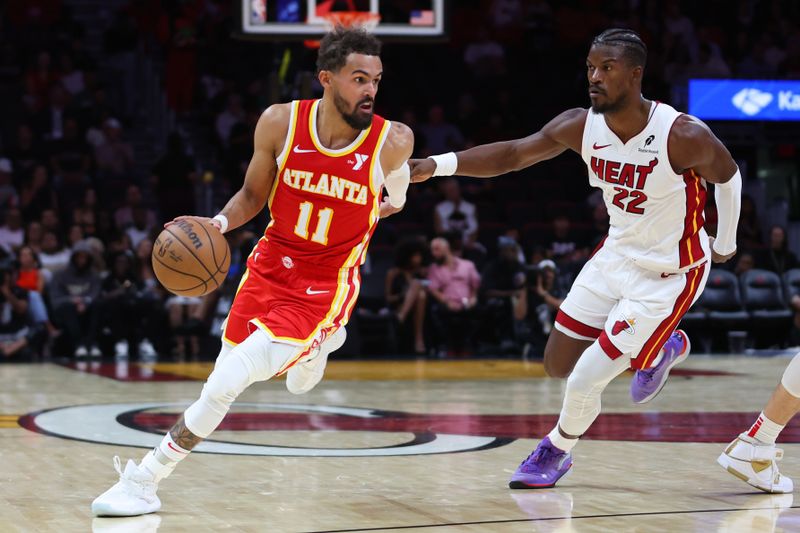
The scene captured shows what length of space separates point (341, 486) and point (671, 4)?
1365 centimetres

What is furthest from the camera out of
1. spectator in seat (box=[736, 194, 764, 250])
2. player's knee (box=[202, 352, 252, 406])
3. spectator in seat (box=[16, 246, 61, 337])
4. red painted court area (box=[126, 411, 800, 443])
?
spectator in seat (box=[736, 194, 764, 250])

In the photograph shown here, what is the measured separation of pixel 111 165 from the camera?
15805 mm

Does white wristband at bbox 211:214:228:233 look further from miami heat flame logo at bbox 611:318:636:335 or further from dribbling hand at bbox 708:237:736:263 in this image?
dribbling hand at bbox 708:237:736:263

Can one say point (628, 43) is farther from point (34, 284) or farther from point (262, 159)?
point (34, 284)

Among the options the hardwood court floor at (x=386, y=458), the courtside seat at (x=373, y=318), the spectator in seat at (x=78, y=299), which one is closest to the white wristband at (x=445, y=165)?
the hardwood court floor at (x=386, y=458)

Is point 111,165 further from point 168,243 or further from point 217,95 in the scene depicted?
point 168,243

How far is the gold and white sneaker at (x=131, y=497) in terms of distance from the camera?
4.48 m

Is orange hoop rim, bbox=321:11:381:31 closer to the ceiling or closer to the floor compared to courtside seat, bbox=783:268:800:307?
closer to the ceiling

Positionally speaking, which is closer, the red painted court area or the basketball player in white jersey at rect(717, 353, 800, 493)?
the basketball player in white jersey at rect(717, 353, 800, 493)

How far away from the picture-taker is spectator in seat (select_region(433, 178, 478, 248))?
14555 millimetres

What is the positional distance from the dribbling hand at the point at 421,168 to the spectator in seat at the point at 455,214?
895 cm

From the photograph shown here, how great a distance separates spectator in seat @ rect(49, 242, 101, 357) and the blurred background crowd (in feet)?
0.07

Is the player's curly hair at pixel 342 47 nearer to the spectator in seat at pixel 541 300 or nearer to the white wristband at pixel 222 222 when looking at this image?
the white wristband at pixel 222 222

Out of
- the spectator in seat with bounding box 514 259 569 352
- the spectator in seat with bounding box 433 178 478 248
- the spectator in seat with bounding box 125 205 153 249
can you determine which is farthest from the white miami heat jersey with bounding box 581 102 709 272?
the spectator in seat with bounding box 125 205 153 249
